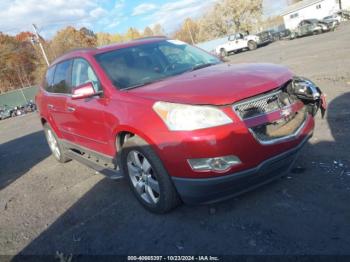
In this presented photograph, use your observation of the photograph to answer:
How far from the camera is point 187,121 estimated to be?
319 centimetres

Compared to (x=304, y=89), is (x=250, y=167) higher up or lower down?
lower down

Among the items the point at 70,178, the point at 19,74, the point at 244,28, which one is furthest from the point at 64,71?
the point at 19,74

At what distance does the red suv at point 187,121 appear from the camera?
317cm

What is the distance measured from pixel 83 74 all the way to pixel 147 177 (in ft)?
6.16

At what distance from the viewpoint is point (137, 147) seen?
3.59m

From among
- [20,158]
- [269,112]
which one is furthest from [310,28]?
[269,112]

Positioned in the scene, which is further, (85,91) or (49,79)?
(49,79)

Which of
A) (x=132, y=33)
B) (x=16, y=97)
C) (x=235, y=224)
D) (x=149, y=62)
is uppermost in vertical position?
(x=132, y=33)

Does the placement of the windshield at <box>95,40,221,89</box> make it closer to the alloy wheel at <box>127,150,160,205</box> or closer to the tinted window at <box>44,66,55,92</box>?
the alloy wheel at <box>127,150,160,205</box>

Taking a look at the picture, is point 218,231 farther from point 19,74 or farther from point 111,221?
point 19,74

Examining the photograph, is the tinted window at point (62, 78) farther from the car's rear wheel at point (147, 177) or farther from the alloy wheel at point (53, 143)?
the car's rear wheel at point (147, 177)

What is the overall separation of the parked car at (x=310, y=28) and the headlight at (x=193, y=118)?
101ft

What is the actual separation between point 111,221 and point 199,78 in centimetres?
187

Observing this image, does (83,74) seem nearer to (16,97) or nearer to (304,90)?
(304,90)
